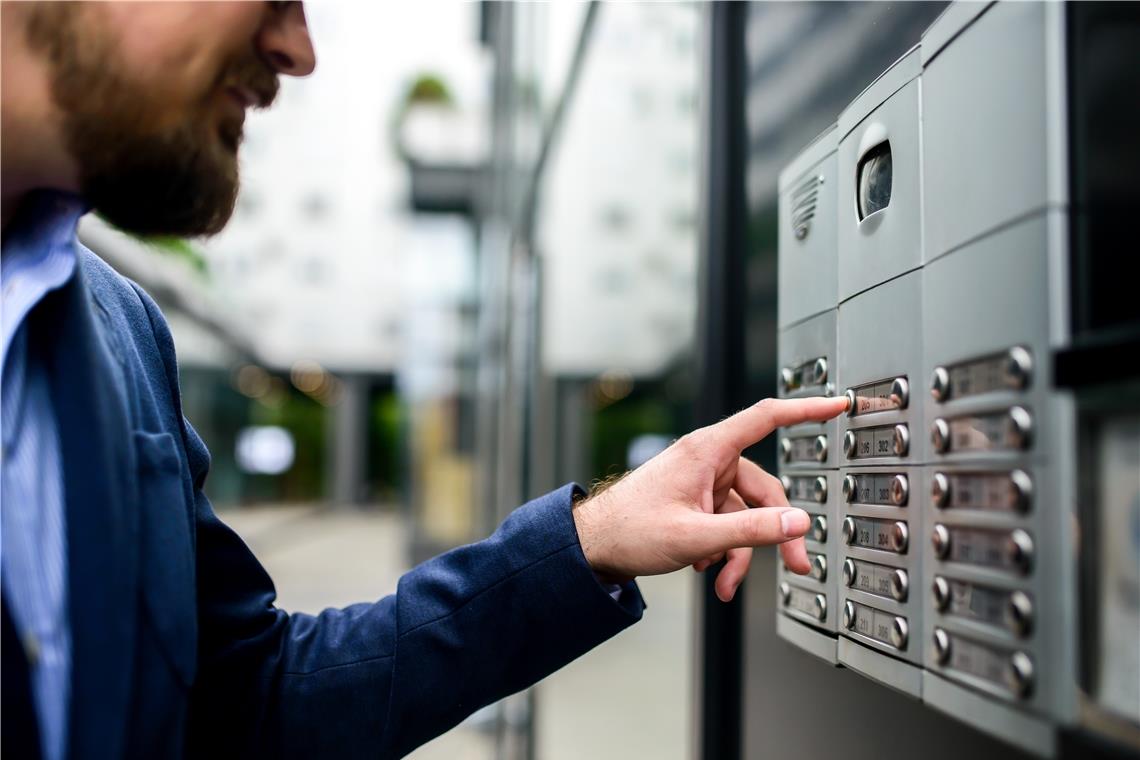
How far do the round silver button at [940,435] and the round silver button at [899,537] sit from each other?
0.05 meters

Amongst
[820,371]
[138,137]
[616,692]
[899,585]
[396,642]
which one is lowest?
[616,692]

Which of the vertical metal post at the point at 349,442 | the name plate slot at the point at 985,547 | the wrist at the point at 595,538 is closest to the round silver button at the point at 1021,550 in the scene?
the name plate slot at the point at 985,547

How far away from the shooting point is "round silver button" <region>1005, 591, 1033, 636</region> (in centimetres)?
33

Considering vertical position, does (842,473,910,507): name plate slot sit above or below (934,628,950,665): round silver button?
above

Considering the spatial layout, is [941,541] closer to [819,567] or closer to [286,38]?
[819,567]

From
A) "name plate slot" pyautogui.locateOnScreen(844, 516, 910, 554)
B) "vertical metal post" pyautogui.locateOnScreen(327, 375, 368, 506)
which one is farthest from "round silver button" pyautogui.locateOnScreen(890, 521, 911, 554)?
"vertical metal post" pyautogui.locateOnScreen(327, 375, 368, 506)

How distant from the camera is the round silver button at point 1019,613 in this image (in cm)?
33

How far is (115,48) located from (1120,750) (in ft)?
2.05

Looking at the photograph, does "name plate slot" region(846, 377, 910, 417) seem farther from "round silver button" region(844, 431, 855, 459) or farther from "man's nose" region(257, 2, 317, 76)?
"man's nose" region(257, 2, 317, 76)

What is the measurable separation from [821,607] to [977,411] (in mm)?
215

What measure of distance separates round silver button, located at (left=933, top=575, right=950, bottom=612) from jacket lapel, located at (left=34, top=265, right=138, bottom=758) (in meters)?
0.45

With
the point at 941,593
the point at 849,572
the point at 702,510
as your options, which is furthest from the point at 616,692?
the point at 941,593

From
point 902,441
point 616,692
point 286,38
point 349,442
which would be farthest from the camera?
point 349,442

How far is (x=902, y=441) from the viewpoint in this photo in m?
0.43
